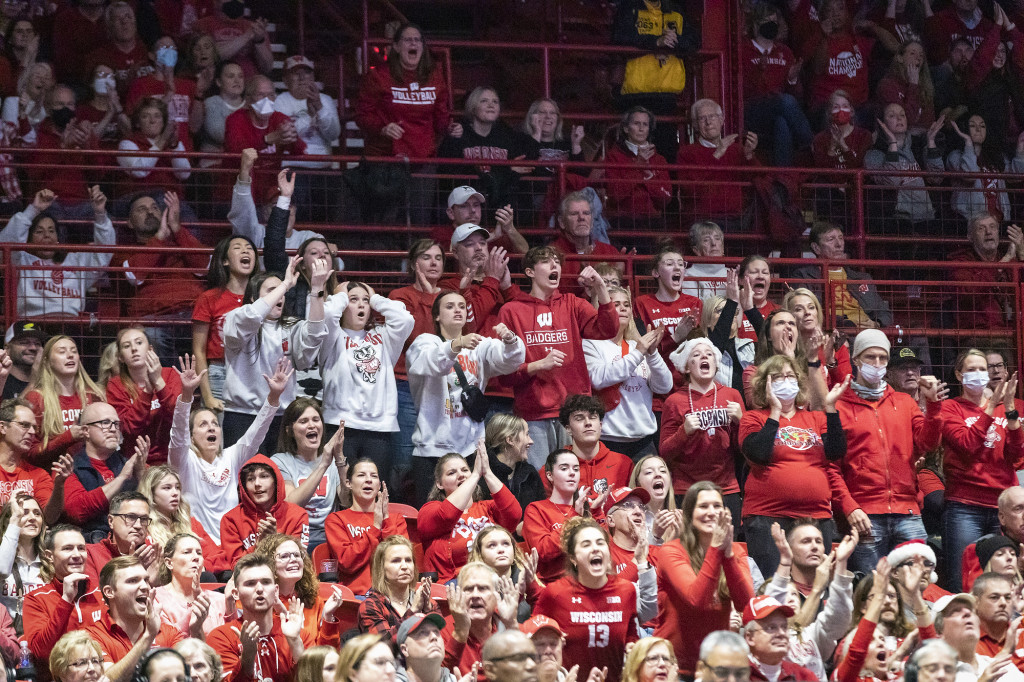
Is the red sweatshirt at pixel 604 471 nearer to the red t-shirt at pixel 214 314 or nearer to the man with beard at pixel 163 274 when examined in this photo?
the red t-shirt at pixel 214 314

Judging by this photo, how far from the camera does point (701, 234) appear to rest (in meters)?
12.4

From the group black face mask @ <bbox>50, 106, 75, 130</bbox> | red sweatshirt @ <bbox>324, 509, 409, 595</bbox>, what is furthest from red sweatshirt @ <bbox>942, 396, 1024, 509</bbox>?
black face mask @ <bbox>50, 106, 75, 130</bbox>

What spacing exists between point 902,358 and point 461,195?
3282 millimetres

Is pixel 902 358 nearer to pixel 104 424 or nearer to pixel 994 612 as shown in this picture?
pixel 994 612

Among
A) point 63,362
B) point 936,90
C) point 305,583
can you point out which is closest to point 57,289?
point 63,362

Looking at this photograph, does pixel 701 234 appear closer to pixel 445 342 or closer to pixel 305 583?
pixel 445 342

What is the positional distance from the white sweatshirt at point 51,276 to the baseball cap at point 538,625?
4567mm

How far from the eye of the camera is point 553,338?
36.1ft

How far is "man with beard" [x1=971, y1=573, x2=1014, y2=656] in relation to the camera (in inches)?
356

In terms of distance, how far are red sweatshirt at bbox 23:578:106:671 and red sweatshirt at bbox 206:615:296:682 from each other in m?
0.63

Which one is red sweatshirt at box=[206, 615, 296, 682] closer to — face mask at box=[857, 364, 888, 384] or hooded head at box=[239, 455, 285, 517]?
hooded head at box=[239, 455, 285, 517]

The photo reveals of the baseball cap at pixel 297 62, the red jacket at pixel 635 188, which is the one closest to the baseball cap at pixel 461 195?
the red jacket at pixel 635 188

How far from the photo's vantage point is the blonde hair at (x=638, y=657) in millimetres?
7977

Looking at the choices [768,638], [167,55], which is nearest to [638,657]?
[768,638]
